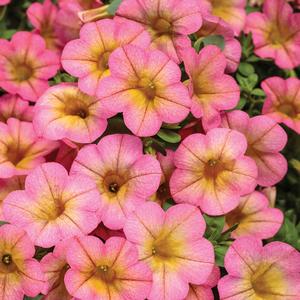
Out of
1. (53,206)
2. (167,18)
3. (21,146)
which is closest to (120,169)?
(53,206)

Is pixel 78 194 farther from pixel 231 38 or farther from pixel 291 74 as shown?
pixel 291 74

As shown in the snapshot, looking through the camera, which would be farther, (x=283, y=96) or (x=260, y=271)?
(x=283, y=96)

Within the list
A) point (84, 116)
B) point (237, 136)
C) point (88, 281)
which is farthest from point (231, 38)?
point (88, 281)

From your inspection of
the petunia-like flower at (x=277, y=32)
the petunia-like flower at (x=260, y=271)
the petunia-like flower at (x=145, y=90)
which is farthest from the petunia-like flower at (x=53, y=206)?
the petunia-like flower at (x=277, y=32)

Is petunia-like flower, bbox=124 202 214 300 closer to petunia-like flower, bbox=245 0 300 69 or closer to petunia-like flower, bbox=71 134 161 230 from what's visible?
petunia-like flower, bbox=71 134 161 230

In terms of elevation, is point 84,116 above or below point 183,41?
below

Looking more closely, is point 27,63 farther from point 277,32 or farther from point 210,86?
point 277,32

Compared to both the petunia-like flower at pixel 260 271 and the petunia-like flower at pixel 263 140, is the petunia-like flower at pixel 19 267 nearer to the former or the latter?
the petunia-like flower at pixel 260 271
